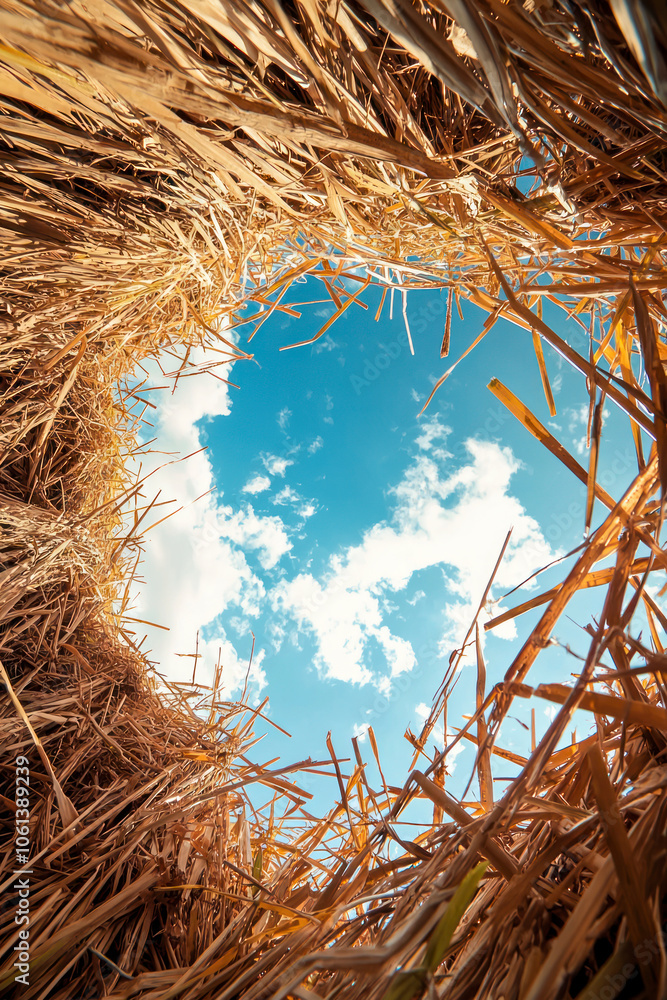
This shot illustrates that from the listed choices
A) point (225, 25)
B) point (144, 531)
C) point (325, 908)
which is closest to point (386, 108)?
point (225, 25)

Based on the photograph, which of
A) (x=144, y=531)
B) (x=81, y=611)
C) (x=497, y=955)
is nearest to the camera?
(x=497, y=955)

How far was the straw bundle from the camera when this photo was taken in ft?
1.43

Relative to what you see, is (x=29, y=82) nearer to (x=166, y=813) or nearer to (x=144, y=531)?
(x=144, y=531)

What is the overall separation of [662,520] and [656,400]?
15cm

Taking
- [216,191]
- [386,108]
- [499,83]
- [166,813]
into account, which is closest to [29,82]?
[216,191]

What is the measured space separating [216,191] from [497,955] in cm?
107

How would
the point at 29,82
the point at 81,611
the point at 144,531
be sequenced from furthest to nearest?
the point at 144,531
the point at 81,611
the point at 29,82

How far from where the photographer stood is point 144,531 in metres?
1.43

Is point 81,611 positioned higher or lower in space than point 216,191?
lower

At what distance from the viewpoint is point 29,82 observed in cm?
66

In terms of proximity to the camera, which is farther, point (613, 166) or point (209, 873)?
point (209, 873)

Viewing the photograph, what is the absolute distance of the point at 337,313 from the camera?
40.9 inches

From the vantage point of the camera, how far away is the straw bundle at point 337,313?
0.43 meters

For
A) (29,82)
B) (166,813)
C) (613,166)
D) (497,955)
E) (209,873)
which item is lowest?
(497,955)
